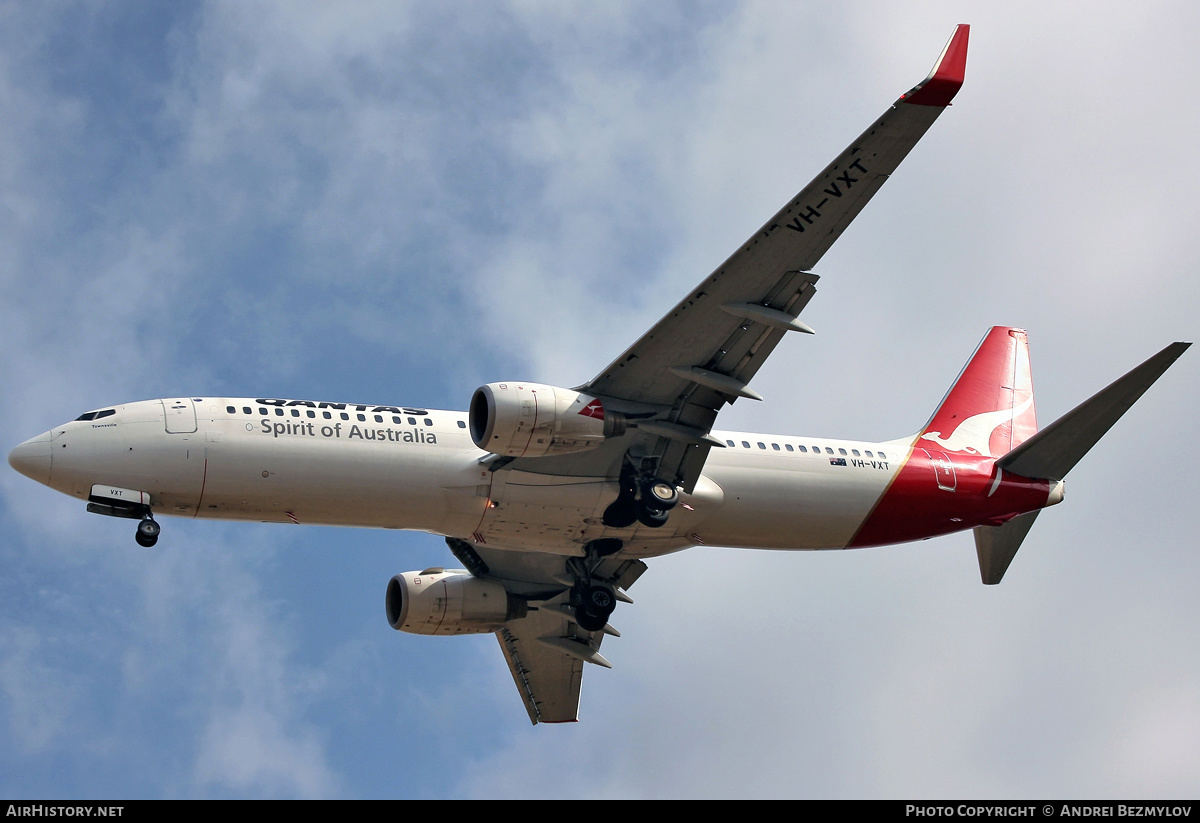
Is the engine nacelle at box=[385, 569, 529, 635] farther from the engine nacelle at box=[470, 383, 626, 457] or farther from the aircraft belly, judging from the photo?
the engine nacelle at box=[470, 383, 626, 457]

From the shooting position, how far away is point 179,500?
3077cm

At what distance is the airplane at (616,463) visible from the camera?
1186 inches

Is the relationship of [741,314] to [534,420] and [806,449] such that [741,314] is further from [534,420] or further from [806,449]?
[806,449]

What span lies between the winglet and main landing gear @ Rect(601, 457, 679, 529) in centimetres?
1145

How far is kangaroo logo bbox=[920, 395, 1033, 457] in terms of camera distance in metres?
38.8

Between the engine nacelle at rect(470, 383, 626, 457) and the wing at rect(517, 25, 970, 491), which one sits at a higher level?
the wing at rect(517, 25, 970, 491)

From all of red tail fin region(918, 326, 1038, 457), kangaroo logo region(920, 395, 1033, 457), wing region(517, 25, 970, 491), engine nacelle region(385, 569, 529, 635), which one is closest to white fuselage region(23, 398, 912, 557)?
wing region(517, 25, 970, 491)

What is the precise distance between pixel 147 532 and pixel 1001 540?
2394 cm

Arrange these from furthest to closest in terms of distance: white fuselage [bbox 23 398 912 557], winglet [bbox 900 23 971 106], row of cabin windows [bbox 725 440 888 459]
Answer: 1. row of cabin windows [bbox 725 440 888 459]
2. white fuselage [bbox 23 398 912 557]
3. winglet [bbox 900 23 971 106]

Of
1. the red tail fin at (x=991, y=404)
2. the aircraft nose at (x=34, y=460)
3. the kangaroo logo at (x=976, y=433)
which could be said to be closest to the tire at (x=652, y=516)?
the red tail fin at (x=991, y=404)

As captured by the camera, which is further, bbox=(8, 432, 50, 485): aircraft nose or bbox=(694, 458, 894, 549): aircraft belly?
bbox=(694, 458, 894, 549): aircraft belly
